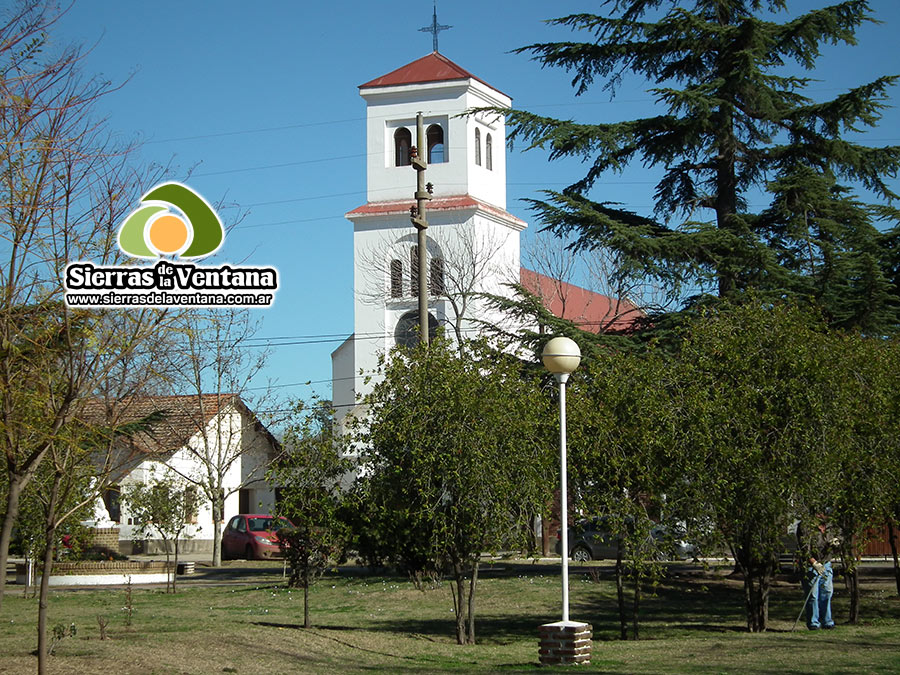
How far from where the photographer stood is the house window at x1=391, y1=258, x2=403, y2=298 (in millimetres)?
51688

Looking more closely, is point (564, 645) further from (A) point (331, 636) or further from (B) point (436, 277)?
(B) point (436, 277)

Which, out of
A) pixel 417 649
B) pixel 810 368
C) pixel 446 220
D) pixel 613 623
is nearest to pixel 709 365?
pixel 810 368

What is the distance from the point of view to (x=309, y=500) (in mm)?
17188

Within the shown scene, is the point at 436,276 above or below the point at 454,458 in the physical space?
above

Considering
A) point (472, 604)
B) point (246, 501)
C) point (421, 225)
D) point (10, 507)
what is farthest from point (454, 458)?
point (246, 501)

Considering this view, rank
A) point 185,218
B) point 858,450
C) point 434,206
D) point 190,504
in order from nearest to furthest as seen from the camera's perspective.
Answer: point 185,218
point 858,450
point 190,504
point 434,206

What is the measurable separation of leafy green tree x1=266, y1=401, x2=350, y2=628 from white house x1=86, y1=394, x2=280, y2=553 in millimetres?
11894

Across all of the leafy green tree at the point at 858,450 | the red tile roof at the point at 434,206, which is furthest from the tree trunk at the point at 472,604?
the red tile roof at the point at 434,206

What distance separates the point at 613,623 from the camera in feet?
65.3

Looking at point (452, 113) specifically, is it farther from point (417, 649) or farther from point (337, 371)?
point (417, 649)

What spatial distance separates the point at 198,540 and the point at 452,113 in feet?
74.9

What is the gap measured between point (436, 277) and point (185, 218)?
1478 inches

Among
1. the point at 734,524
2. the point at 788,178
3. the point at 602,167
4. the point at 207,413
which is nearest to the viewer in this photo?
the point at 734,524

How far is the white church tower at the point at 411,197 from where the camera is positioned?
51031 millimetres
